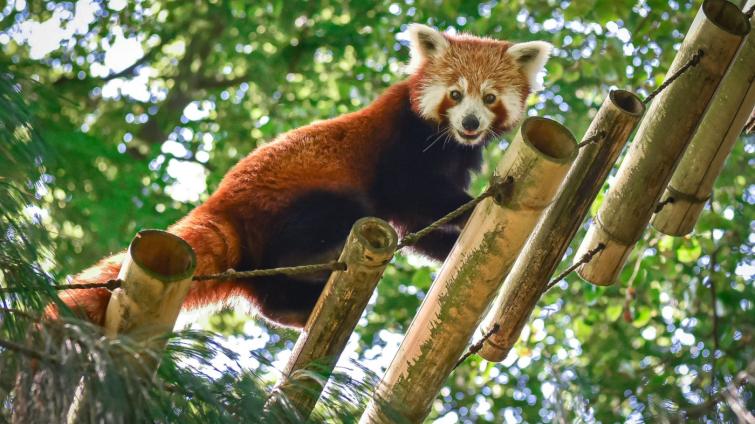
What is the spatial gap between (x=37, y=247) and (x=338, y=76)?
326 inches

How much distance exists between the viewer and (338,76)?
10.3m

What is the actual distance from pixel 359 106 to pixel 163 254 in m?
7.05

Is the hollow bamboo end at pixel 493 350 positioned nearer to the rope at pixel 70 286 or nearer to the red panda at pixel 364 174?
the red panda at pixel 364 174

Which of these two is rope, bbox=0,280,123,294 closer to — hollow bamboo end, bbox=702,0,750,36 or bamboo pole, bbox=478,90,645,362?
bamboo pole, bbox=478,90,645,362

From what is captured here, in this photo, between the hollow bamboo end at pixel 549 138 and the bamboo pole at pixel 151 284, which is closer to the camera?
the bamboo pole at pixel 151 284

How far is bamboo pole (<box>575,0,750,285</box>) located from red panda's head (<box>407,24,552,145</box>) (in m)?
1.35

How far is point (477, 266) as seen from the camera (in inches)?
109

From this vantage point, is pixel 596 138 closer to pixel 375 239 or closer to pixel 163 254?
pixel 375 239

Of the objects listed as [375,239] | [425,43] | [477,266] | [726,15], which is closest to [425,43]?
[425,43]

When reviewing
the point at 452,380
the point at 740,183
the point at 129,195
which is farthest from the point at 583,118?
the point at 129,195

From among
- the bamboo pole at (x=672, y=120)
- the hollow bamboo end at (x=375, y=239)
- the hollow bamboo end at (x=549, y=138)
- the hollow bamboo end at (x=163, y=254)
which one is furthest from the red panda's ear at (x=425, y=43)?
the hollow bamboo end at (x=163, y=254)

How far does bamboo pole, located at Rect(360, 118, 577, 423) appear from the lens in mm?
2689

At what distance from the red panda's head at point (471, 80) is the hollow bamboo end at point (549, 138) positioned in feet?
5.93

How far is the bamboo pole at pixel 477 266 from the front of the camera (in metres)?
2.69
